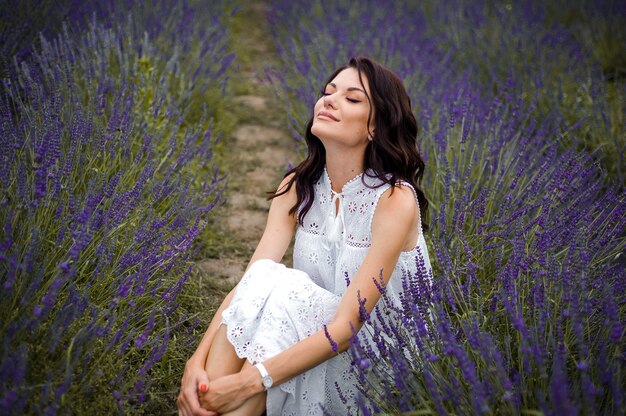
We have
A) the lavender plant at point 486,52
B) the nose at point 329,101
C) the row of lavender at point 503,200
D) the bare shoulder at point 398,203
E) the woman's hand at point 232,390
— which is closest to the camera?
the row of lavender at point 503,200

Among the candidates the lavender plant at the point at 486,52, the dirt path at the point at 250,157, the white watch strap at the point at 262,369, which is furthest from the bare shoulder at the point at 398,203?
the lavender plant at the point at 486,52

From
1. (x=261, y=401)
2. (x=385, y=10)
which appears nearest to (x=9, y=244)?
(x=261, y=401)

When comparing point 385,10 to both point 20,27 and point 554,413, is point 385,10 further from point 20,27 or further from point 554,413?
point 554,413

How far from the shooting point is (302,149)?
3373mm

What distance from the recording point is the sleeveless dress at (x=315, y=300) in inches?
64.4

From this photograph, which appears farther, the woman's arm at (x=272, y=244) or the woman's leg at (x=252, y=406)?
the woman's arm at (x=272, y=244)

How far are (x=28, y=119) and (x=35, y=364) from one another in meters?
1.09

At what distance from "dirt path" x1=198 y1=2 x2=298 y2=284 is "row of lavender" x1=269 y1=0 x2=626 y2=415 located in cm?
26

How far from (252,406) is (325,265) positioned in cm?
52

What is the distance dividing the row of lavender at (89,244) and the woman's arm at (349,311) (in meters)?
0.22

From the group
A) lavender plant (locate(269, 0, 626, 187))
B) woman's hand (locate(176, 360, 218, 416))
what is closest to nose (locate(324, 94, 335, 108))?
woman's hand (locate(176, 360, 218, 416))

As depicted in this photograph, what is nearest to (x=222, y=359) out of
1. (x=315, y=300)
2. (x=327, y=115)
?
(x=315, y=300)

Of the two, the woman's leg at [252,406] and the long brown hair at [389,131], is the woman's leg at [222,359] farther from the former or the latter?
the long brown hair at [389,131]

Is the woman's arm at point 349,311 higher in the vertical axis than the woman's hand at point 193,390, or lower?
higher
